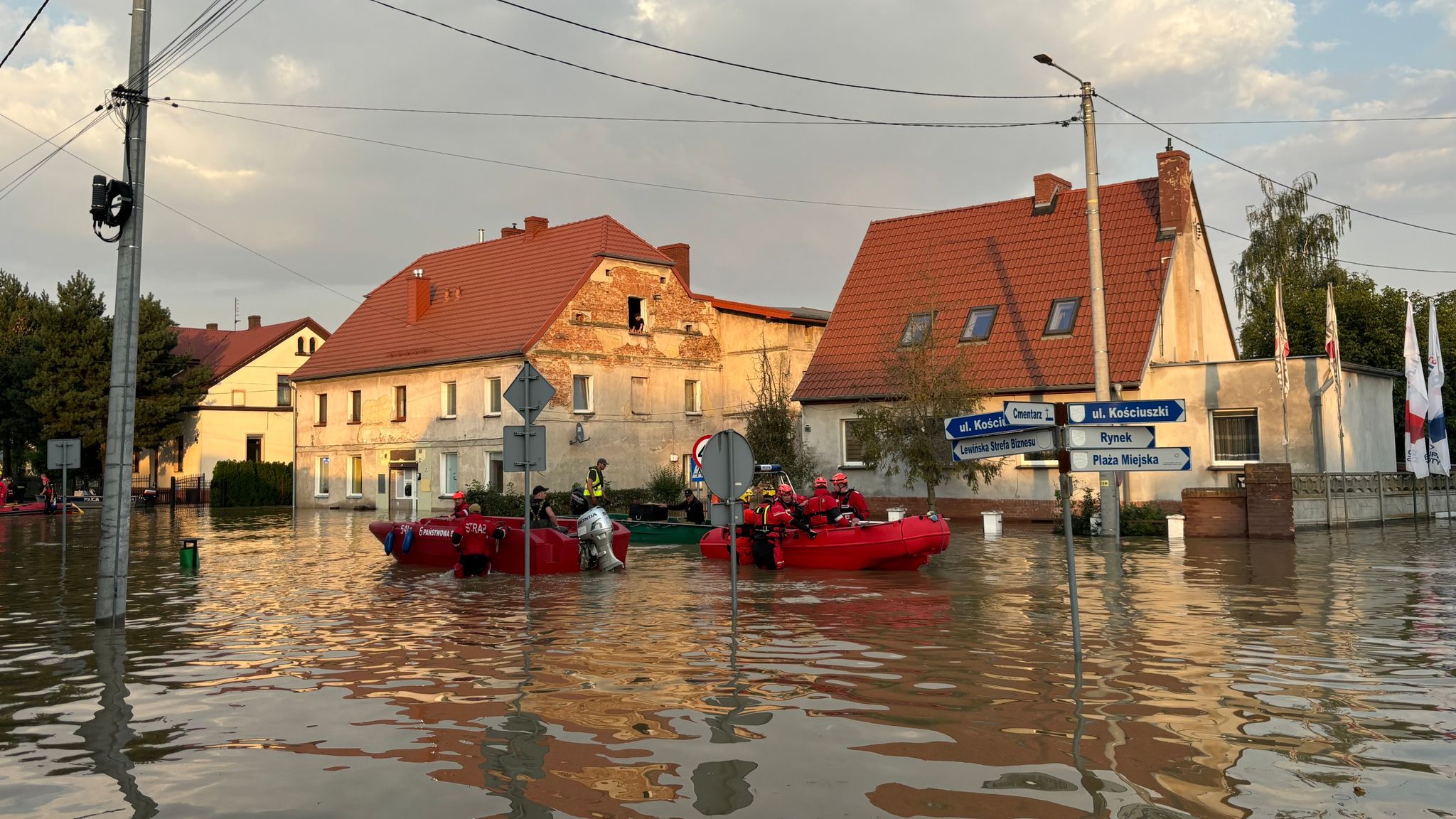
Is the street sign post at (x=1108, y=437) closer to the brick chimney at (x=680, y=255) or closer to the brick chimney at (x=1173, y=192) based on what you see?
the brick chimney at (x=1173, y=192)

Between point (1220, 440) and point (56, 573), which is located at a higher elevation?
point (1220, 440)

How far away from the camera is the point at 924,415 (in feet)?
90.9

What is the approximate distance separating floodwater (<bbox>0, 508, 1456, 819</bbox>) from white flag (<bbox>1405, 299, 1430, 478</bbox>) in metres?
14.1

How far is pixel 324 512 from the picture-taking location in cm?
4516

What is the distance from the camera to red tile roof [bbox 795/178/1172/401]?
31609 mm

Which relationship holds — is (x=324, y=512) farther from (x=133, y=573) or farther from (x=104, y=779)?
(x=104, y=779)

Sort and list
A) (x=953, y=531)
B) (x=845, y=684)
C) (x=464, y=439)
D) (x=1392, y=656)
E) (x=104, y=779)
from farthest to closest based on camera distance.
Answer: (x=464, y=439)
(x=953, y=531)
(x=1392, y=656)
(x=845, y=684)
(x=104, y=779)

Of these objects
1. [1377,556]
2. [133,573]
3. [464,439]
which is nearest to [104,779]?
[133,573]

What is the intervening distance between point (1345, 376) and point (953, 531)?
1103 cm

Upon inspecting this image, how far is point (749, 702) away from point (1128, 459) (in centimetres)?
352

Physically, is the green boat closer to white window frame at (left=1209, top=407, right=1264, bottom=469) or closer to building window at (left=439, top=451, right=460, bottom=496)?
white window frame at (left=1209, top=407, right=1264, bottom=469)

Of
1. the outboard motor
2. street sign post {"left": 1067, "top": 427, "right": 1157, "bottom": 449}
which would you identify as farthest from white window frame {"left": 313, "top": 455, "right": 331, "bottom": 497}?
street sign post {"left": 1067, "top": 427, "right": 1157, "bottom": 449}

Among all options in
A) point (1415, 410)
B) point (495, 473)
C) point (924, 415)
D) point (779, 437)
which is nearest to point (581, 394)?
point (495, 473)

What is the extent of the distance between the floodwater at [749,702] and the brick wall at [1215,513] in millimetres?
8106
